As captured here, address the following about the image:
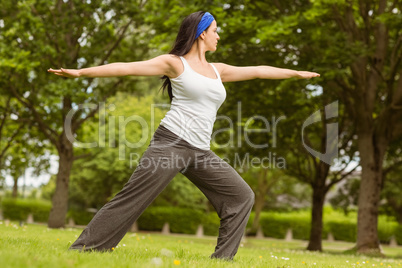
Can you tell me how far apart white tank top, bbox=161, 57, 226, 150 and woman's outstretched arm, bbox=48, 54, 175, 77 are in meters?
0.15

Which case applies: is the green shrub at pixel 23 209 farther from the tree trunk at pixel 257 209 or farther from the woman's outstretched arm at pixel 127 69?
the woman's outstretched arm at pixel 127 69

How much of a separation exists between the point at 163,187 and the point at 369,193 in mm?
11621

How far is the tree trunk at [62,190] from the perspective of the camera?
17.1m

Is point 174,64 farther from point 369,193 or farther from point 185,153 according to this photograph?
point 369,193

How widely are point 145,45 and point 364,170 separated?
402 inches

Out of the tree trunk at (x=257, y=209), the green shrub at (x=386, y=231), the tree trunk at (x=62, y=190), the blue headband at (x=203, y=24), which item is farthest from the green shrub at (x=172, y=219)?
the blue headband at (x=203, y=24)

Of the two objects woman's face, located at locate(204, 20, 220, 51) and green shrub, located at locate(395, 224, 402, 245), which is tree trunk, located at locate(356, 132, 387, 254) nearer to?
woman's face, located at locate(204, 20, 220, 51)

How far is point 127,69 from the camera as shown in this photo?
13.4 feet

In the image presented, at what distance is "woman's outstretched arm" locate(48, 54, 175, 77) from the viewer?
3922mm

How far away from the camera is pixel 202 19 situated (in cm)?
450

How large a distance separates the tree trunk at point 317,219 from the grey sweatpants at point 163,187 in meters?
14.4

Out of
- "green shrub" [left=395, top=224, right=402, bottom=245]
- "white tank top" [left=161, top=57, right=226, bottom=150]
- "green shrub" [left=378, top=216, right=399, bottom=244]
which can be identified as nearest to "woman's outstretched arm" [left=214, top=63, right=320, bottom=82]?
"white tank top" [left=161, top=57, right=226, bottom=150]

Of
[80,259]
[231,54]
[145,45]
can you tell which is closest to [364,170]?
[231,54]

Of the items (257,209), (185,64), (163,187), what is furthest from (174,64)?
(257,209)
